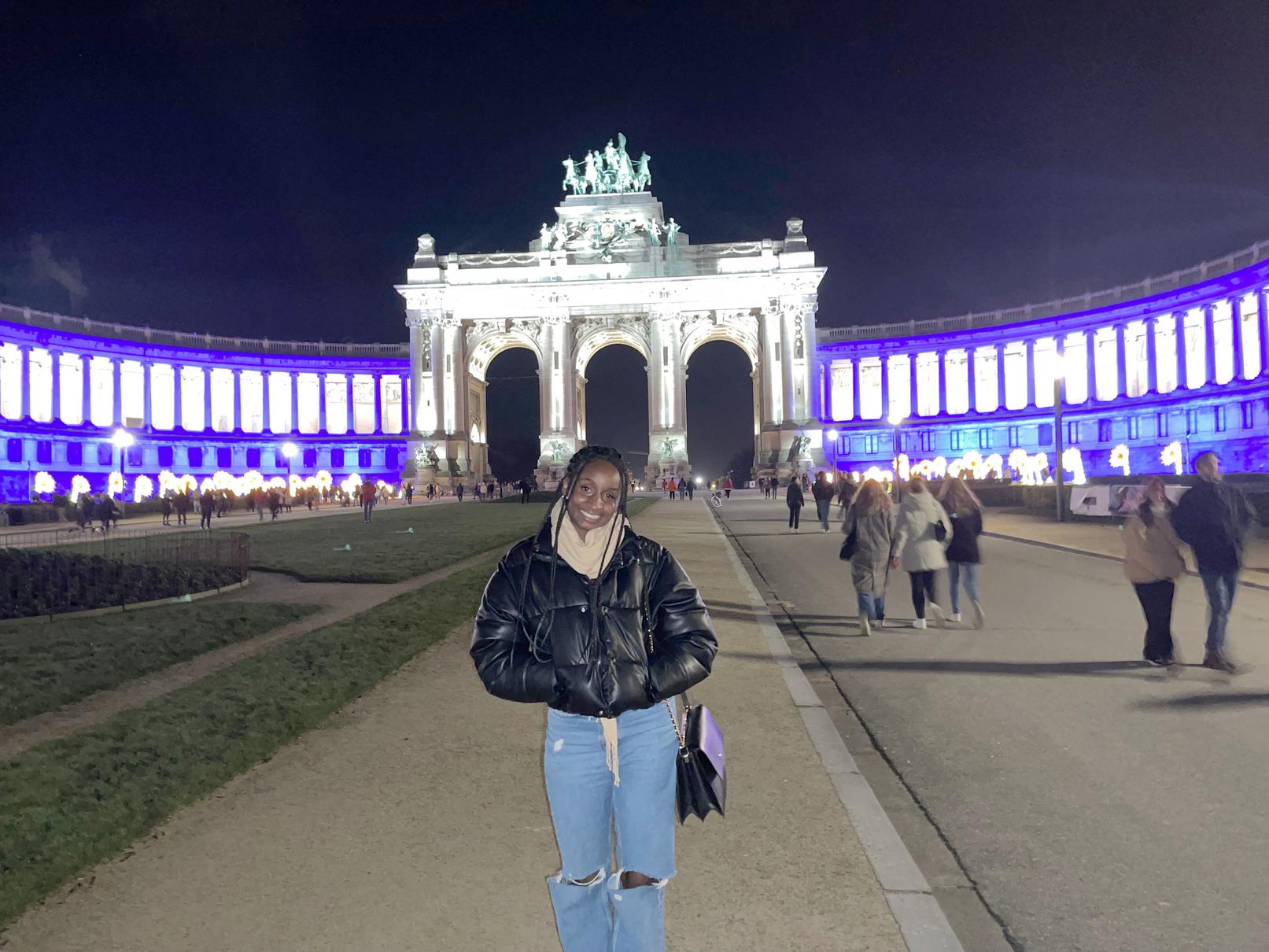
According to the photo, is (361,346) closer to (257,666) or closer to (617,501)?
(257,666)

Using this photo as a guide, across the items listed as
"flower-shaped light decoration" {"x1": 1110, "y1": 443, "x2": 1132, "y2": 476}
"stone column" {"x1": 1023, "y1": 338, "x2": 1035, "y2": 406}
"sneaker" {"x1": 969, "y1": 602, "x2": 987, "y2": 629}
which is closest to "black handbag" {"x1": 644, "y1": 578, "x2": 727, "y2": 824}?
"sneaker" {"x1": 969, "y1": 602, "x2": 987, "y2": 629}

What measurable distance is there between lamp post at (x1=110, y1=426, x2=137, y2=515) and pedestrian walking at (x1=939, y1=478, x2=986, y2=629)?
59073mm

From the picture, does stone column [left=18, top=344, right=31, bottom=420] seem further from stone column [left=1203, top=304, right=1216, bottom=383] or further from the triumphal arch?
stone column [left=1203, top=304, right=1216, bottom=383]

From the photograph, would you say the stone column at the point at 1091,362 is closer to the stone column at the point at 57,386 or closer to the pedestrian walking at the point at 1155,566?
the pedestrian walking at the point at 1155,566

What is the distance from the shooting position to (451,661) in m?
10.8

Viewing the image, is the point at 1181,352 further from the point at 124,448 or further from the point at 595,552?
the point at 124,448

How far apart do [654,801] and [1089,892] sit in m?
2.69

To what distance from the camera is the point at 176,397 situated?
94.8 m

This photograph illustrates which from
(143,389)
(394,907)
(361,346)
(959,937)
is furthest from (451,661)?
(361,346)

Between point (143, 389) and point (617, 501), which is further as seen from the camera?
point (143, 389)

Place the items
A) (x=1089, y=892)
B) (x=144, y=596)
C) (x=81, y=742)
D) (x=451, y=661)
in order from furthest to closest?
(x=144, y=596), (x=451, y=661), (x=81, y=742), (x=1089, y=892)

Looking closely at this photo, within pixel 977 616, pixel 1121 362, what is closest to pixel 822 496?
pixel 977 616

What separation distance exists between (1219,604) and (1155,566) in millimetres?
719

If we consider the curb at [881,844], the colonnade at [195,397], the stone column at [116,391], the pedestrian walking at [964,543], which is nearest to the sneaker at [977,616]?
the pedestrian walking at [964,543]
